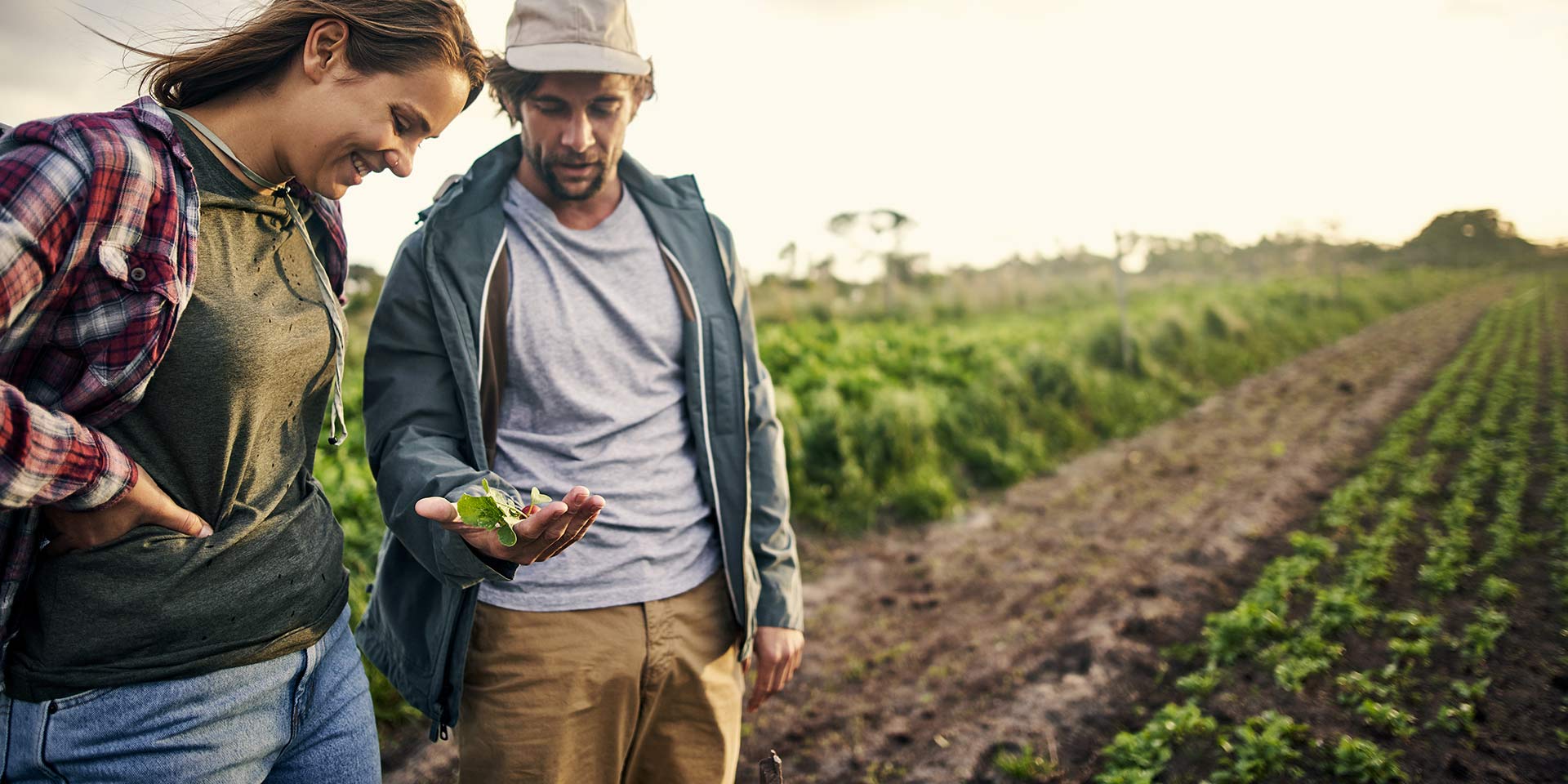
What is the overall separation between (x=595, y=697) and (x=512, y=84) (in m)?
1.48

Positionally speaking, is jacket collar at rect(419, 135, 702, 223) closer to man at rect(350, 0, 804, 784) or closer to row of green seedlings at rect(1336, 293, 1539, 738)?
man at rect(350, 0, 804, 784)

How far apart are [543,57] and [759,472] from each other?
1117 millimetres

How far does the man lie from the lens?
1857 mm

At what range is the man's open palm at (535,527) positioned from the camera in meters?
1.39

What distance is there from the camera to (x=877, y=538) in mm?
7055

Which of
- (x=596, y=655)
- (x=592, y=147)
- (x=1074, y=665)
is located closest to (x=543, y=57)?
(x=592, y=147)

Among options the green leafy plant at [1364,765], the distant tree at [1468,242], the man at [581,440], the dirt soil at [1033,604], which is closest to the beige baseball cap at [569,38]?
the man at [581,440]

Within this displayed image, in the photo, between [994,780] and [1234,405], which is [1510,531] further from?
[1234,405]

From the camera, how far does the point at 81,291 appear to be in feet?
3.67

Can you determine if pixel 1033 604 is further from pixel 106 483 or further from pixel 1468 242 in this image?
pixel 1468 242

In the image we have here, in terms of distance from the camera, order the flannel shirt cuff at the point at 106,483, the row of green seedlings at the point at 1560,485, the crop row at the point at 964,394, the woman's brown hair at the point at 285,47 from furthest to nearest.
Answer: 1. the crop row at the point at 964,394
2. the row of green seedlings at the point at 1560,485
3. the woman's brown hair at the point at 285,47
4. the flannel shirt cuff at the point at 106,483

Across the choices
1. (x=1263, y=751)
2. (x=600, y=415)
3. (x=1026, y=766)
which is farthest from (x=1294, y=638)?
(x=600, y=415)

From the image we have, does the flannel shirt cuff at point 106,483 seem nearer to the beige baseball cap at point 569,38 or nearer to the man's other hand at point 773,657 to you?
the beige baseball cap at point 569,38

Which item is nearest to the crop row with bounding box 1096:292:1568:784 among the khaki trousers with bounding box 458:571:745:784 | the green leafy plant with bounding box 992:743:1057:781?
the green leafy plant with bounding box 992:743:1057:781
